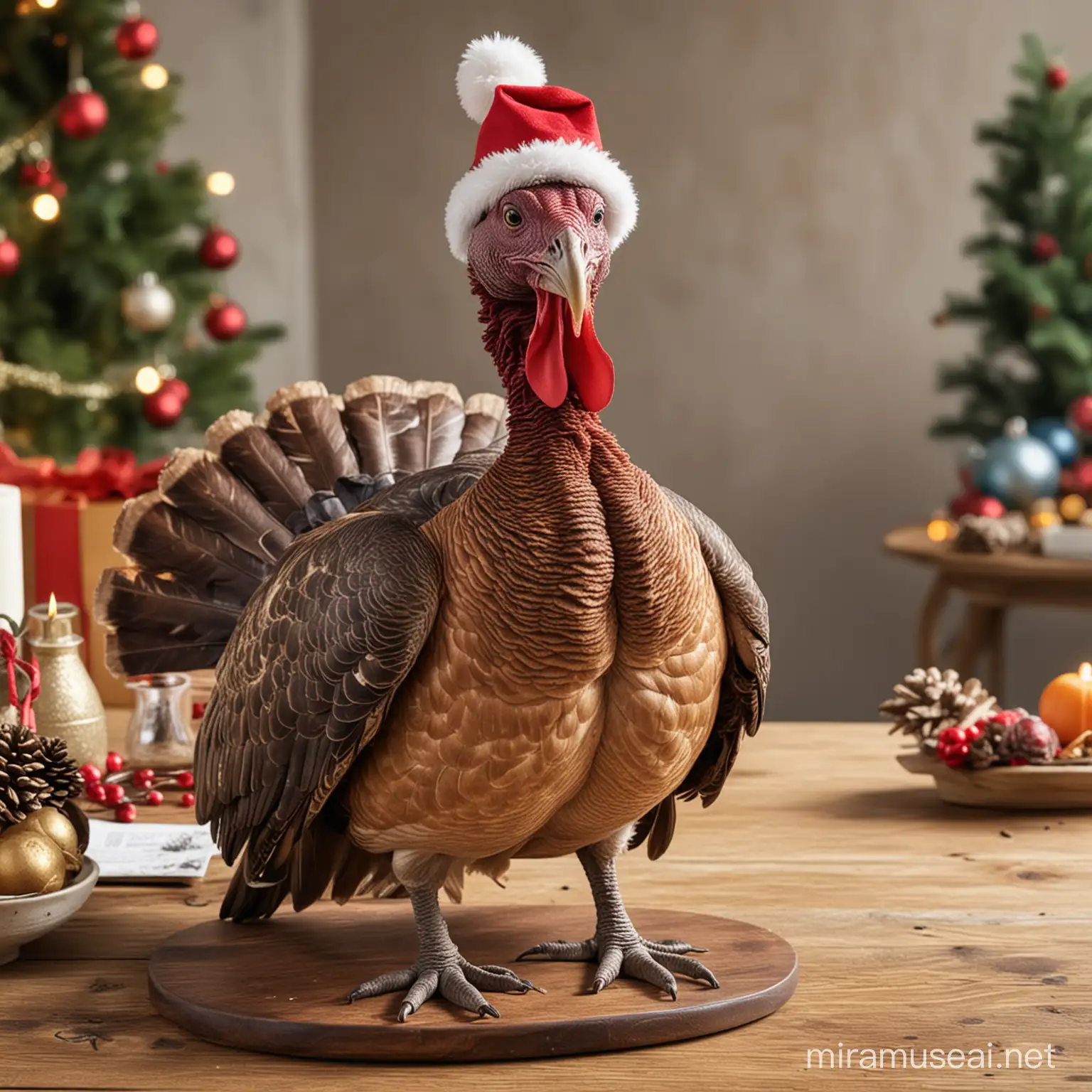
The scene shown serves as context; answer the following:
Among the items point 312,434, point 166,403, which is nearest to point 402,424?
point 312,434

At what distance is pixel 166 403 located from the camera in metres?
3.01

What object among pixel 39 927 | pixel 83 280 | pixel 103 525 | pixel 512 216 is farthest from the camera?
pixel 83 280

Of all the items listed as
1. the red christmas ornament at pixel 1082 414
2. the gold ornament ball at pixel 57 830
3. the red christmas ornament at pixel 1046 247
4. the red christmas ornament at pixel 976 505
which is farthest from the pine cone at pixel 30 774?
the red christmas ornament at pixel 1046 247

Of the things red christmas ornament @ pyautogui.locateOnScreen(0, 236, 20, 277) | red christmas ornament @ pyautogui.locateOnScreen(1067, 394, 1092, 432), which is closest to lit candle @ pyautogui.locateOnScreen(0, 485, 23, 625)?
red christmas ornament @ pyautogui.locateOnScreen(0, 236, 20, 277)

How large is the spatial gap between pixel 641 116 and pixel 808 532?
1.23 metres

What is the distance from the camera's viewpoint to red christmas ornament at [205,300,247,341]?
318 centimetres

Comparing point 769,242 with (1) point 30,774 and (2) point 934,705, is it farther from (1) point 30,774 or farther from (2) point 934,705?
(1) point 30,774

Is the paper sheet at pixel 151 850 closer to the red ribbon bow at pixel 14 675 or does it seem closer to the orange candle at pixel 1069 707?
the red ribbon bow at pixel 14 675

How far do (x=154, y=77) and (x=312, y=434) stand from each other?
1.95m

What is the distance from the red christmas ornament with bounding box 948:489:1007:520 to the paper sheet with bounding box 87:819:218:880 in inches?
83.4

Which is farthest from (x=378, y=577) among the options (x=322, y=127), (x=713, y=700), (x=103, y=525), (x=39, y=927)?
(x=322, y=127)

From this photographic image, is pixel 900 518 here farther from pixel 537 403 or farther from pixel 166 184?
pixel 537 403

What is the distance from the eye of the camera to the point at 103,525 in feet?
6.08

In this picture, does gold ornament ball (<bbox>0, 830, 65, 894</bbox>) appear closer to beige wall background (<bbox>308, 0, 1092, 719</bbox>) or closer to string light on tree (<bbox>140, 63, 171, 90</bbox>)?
string light on tree (<bbox>140, 63, 171, 90</bbox>)
